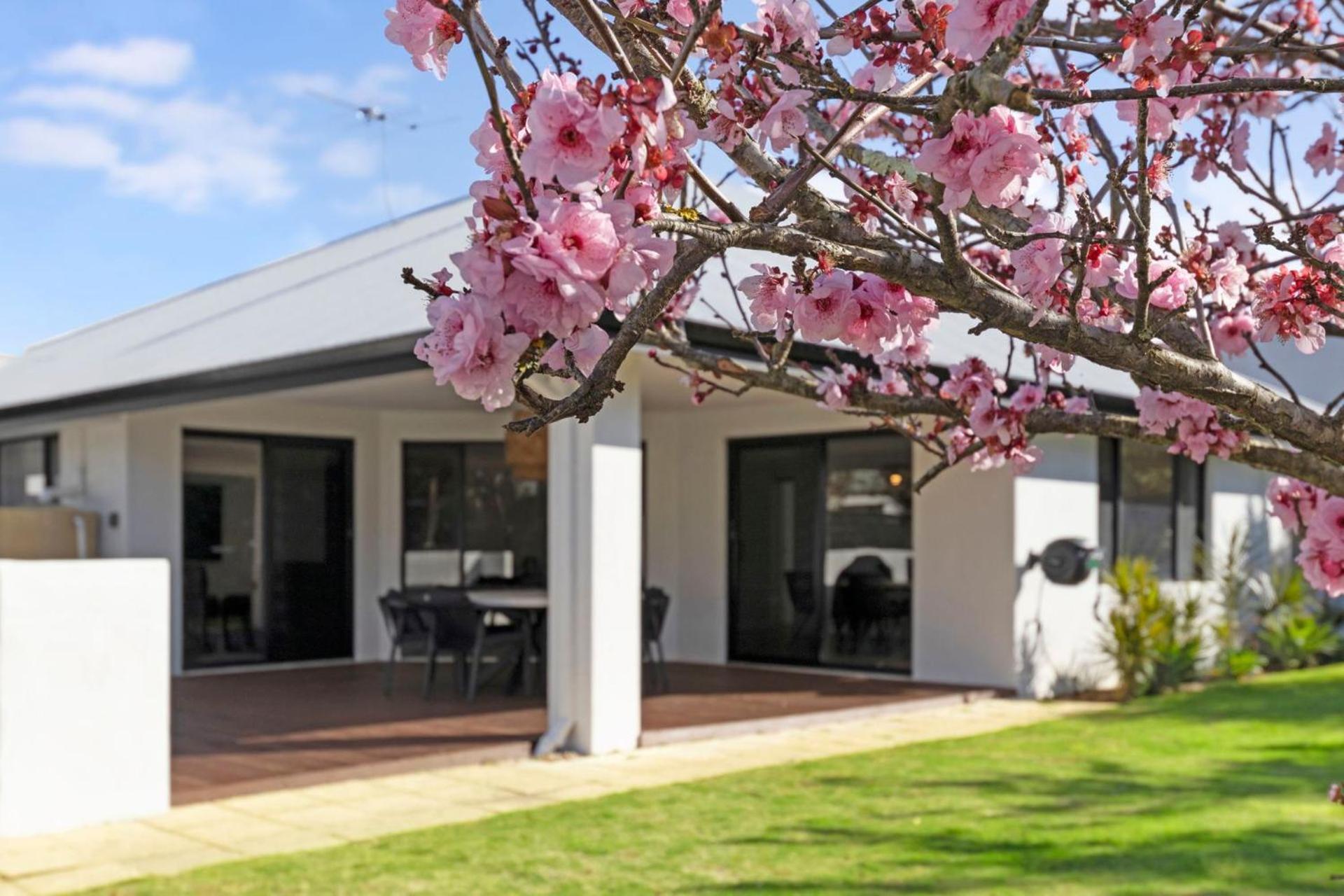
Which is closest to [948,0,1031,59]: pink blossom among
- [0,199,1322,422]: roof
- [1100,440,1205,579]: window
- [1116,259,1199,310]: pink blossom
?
[1116,259,1199,310]: pink blossom

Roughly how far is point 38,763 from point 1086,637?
8571mm

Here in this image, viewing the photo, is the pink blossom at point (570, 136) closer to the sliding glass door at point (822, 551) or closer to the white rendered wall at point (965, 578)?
the white rendered wall at point (965, 578)

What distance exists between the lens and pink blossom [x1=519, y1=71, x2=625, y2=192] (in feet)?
4.88

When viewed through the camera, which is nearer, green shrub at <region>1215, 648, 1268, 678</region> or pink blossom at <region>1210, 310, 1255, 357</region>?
pink blossom at <region>1210, 310, 1255, 357</region>

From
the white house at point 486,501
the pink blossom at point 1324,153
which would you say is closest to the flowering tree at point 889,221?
the pink blossom at point 1324,153

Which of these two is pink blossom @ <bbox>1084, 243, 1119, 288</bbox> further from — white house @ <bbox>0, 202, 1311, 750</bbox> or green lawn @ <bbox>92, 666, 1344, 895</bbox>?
white house @ <bbox>0, 202, 1311, 750</bbox>

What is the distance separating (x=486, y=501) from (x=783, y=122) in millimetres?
11440

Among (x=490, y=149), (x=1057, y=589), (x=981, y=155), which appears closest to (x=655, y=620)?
(x=1057, y=589)

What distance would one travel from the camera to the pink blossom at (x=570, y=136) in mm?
1486

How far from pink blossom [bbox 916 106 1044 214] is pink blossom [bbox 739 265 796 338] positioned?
40 cm

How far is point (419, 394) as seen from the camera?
450 inches

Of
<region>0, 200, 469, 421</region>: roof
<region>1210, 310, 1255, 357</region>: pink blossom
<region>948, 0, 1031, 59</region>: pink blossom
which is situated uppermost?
<region>0, 200, 469, 421</region>: roof

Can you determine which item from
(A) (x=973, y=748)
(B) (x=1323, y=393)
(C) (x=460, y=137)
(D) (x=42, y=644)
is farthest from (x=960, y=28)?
(B) (x=1323, y=393)

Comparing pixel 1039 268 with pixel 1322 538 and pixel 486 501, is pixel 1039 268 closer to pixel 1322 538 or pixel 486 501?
pixel 1322 538
